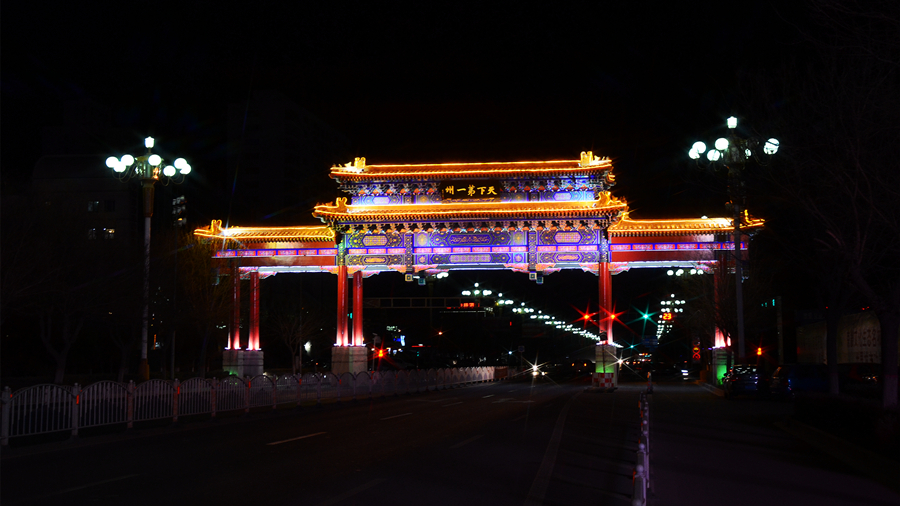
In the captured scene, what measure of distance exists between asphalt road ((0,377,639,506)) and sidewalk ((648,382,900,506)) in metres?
0.81

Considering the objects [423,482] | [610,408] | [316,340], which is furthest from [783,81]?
[316,340]

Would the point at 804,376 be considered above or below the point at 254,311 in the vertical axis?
below

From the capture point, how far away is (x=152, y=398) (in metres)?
20.2

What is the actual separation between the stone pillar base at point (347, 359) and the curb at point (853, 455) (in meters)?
24.6

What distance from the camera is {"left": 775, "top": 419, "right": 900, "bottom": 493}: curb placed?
39.9 ft

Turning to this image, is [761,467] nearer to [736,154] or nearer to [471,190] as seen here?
[736,154]

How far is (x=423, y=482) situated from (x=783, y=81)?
35.3 ft

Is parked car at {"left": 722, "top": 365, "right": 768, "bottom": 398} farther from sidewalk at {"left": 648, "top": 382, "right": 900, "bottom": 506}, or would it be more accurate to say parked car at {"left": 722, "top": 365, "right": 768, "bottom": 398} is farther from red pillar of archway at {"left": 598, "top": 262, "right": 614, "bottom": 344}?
sidewalk at {"left": 648, "top": 382, "right": 900, "bottom": 506}

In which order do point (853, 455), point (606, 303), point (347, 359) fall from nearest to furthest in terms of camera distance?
point (853, 455) < point (606, 303) < point (347, 359)

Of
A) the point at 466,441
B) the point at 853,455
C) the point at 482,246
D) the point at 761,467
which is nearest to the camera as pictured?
the point at 761,467

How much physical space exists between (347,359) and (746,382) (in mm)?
19144

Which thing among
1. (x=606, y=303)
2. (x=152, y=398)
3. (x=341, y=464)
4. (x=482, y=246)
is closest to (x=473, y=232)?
(x=482, y=246)

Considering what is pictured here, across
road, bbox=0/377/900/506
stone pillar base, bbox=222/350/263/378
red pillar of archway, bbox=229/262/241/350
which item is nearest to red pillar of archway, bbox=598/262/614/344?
road, bbox=0/377/900/506

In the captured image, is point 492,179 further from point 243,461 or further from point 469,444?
point 243,461
